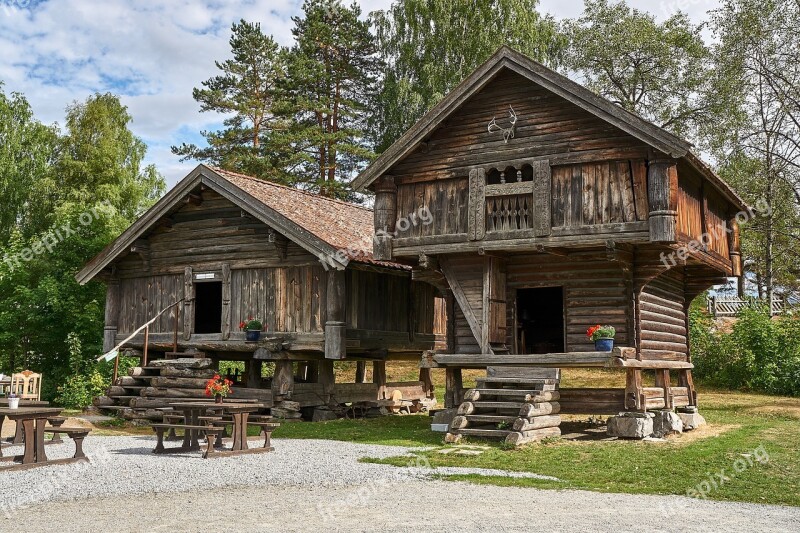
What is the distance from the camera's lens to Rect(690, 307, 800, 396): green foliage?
27781 millimetres

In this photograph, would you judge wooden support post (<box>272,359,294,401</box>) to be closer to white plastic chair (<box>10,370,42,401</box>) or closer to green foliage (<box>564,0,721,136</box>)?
white plastic chair (<box>10,370,42,401</box>)

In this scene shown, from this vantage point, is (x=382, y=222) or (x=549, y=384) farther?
(x=382, y=222)

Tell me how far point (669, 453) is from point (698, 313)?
2000cm

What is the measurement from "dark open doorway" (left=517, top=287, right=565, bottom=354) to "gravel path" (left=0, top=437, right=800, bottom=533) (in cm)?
1216

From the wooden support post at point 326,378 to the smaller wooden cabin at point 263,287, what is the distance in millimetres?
28

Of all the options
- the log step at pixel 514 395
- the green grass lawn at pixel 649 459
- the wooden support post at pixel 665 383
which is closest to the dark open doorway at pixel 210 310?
the green grass lawn at pixel 649 459

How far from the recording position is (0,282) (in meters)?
31.7

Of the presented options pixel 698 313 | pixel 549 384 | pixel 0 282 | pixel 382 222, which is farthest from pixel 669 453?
pixel 0 282

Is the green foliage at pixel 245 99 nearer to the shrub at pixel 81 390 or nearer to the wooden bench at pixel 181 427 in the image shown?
the shrub at pixel 81 390

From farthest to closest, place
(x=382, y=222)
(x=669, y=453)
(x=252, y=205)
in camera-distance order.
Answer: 1. (x=252, y=205)
2. (x=382, y=222)
3. (x=669, y=453)

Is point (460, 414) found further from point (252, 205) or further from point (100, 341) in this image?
point (100, 341)

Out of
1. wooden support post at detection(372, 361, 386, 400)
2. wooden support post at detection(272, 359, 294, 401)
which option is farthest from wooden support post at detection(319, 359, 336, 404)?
wooden support post at detection(372, 361, 386, 400)

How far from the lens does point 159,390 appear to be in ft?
70.0

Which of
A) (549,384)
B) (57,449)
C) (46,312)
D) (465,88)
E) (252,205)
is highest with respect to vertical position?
(465,88)
